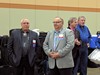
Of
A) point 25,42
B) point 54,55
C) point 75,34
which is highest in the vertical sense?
point 75,34

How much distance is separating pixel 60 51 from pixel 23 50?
0.74 metres

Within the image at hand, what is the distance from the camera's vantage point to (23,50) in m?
5.24

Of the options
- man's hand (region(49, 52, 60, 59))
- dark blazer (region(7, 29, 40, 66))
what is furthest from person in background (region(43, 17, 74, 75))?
dark blazer (region(7, 29, 40, 66))

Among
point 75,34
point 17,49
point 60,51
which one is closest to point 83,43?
point 75,34

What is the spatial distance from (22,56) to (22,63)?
5.6 inches

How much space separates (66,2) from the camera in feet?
37.0

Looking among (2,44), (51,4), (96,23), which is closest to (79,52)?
(2,44)

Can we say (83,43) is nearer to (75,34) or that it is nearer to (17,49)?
(75,34)

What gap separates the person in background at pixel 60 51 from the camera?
4953 millimetres

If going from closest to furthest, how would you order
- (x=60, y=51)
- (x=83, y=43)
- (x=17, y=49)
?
1. (x=60, y=51)
2. (x=17, y=49)
3. (x=83, y=43)

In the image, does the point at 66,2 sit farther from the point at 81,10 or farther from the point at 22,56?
the point at 22,56

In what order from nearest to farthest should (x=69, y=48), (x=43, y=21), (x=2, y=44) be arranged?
(x=69, y=48), (x=2, y=44), (x=43, y=21)

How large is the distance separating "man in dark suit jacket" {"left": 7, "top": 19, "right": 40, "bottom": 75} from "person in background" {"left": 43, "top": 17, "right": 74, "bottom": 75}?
38cm

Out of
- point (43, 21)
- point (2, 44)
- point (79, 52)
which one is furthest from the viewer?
point (43, 21)
